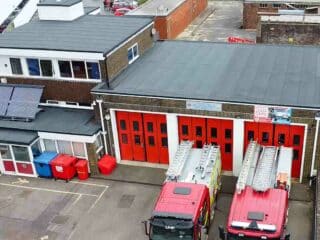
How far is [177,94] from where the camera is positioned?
2155 centimetres

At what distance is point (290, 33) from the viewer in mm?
39500

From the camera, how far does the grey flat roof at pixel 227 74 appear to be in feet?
69.6

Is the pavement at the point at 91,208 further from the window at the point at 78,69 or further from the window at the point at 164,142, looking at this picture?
the window at the point at 78,69

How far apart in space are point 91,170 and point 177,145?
4.48 metres

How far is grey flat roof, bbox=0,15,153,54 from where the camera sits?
23969 millimetres

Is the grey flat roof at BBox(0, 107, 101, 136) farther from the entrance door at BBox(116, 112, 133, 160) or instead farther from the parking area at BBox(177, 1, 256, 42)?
the parking area at BBox(177, 1, 256, 42)

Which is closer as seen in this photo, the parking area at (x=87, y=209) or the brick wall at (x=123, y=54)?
the parking area at (x=87, y=209)

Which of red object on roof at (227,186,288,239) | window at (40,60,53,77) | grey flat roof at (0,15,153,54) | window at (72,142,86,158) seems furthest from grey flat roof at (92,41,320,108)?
red object on roof at (227,186,288,239)

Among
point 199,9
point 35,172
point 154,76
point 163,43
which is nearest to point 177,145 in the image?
point 154,76

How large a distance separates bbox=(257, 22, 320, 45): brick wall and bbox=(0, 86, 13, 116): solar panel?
2287 centimetres

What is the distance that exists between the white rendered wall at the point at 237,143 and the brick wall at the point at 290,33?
2050cm

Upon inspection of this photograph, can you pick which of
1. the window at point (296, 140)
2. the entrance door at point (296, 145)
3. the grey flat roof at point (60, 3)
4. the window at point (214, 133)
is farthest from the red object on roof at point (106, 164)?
the grey flat roof at point (60, 3)

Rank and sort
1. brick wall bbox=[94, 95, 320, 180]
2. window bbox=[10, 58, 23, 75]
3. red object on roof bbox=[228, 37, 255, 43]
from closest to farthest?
brick wall bbox=[94, 95, 320, 180] → window bbox=[10, 58, 23, 75] → red object on roof bbox=[228, 37, 255, 43]

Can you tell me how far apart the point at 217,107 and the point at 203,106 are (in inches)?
25.1
